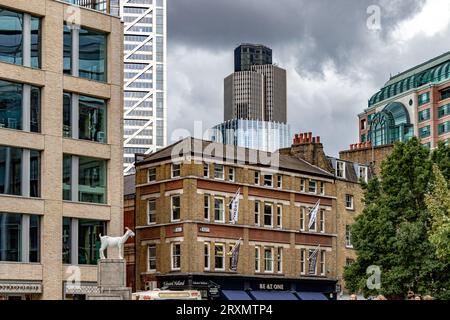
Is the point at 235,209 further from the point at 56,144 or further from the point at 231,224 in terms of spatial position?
the point at 56,144

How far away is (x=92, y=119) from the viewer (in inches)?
2323

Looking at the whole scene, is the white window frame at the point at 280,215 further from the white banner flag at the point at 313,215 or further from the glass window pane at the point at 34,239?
the glass window pane at the point at 34,239

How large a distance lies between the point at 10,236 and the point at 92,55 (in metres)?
13.6

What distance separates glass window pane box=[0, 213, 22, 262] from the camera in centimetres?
5209

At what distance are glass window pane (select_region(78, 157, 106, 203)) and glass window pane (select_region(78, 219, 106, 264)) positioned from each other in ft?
5.07

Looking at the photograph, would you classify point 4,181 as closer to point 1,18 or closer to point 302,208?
point 1,18

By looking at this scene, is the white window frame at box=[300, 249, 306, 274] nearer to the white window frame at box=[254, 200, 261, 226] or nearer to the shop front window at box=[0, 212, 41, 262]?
the white window frame at box=[254, 200, 261, 226]

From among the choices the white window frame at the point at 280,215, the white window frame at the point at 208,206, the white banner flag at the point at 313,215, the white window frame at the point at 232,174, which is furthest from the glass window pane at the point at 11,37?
the white banner flag at the point at 313,215

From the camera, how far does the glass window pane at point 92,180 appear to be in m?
57.7

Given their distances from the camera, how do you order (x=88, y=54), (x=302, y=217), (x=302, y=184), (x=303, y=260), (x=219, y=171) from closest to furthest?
1. (x=88, y=54)
2. (x=219, y=171)
3. (x=303, y=260)
4. (x=302, y=184)
5. (x=302, y=217)

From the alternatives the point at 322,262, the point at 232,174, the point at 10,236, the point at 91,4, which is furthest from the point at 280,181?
the point at 10,236

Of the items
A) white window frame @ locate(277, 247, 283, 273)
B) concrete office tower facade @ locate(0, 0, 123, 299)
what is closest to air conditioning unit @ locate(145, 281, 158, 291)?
white window frame @ locate(277, 247, 283, 273)
